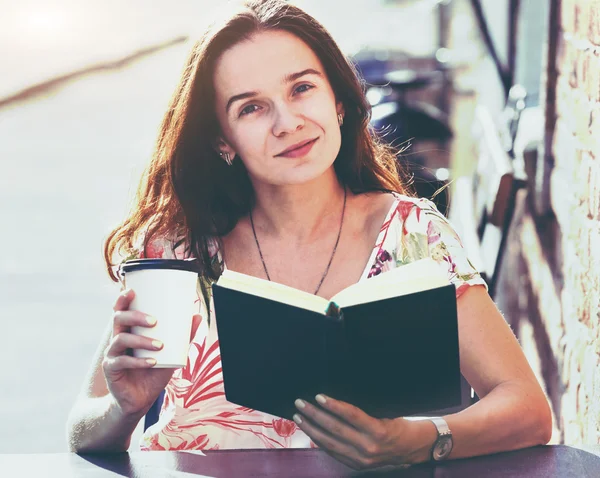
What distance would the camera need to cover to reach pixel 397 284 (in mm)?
1251

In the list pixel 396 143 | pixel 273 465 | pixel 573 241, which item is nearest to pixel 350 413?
pixel 273 465

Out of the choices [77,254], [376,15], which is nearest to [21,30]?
[77,254]

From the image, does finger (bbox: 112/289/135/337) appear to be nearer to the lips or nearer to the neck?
the lips

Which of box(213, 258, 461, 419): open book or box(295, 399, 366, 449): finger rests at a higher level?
box(213, 258, 461, 419): open book

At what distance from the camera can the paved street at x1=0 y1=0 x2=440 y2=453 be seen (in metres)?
4.48

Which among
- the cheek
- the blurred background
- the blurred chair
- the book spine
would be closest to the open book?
the book spine

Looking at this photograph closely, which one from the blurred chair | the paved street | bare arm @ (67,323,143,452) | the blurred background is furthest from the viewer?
the paved street

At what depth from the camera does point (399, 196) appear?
2.05 m

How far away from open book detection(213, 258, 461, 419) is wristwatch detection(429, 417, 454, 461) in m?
0.08

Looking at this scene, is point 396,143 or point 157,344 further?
point 396,143

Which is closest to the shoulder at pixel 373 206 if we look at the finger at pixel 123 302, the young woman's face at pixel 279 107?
the young woman's face at pixel 279 107

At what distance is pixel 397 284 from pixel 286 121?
2.18 feet

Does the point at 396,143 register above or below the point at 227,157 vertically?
above

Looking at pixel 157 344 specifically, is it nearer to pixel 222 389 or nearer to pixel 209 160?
pixel 222 389
